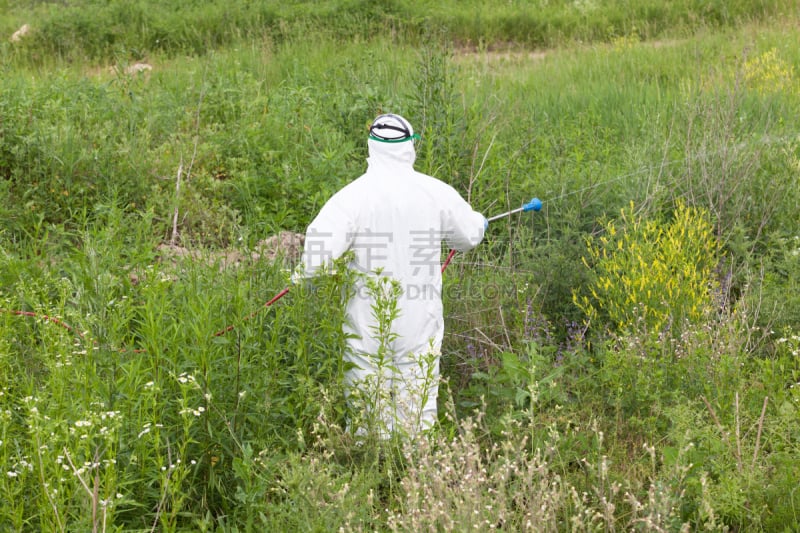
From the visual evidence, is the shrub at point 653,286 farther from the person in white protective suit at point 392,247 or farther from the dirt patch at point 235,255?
the dirt patch at point 235,255

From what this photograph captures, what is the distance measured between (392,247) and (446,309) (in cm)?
108

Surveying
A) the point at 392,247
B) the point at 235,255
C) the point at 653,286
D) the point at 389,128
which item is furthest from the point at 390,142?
the point at 653,286

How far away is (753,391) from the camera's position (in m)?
4.45

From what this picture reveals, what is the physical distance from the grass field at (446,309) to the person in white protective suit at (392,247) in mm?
157

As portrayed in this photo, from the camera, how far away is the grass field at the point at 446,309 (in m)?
3.43

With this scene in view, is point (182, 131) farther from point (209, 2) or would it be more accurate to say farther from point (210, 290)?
point (209, 2)

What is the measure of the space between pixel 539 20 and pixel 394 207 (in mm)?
11812

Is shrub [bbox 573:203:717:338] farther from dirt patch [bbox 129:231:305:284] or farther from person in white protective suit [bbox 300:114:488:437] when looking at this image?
dirt patch [bbox 129:231:305:284]

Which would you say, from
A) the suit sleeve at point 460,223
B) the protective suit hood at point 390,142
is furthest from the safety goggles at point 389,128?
the suit sleeve at point 460,223

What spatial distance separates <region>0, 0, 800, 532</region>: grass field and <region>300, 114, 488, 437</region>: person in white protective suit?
0.16m

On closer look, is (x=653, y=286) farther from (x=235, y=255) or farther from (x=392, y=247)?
(x=235, y=255)

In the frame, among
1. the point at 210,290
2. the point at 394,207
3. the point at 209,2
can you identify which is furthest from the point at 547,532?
the point at 209,2

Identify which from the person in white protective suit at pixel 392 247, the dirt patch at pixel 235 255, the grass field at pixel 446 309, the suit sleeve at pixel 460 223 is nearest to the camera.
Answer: the grass field at pixel 446 309

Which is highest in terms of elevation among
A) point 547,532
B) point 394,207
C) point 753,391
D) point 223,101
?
point 223,101
